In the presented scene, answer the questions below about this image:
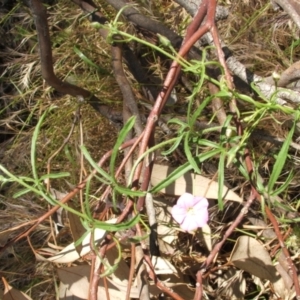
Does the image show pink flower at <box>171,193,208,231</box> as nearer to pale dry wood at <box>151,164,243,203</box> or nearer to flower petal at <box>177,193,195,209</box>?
flower petal at <box>177,193,195,209</box>

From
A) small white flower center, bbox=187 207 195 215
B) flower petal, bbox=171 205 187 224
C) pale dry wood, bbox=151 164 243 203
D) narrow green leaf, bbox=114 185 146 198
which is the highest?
narrow green leaf, bbox=114 185 146 198

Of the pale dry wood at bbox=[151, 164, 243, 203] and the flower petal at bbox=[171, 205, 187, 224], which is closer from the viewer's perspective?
the flower petal at bbox=[171, 205, 187, 224]

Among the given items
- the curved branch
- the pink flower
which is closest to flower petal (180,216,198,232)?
the pink flower

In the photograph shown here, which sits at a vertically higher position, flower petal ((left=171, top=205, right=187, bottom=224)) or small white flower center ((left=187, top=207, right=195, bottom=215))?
small white flower center ((left=187, top=207, right=195, bottom=215))

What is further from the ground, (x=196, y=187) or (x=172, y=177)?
(x=172, y=177)

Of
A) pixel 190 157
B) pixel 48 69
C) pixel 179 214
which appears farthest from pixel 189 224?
pixel 48 69

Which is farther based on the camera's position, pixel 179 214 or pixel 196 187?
pixel 196 187

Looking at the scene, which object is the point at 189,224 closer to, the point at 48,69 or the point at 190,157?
the point at 190,157

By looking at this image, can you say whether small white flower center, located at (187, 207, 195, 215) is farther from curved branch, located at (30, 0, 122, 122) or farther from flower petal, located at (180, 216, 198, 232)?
curved branch, located at (30, 0, 122, 122)

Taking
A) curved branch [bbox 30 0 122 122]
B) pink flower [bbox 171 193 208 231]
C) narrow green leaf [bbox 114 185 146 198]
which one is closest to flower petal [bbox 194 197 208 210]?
pink flower [bbox 171 193 208 231]

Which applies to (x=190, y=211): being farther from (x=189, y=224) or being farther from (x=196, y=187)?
(x=196, y=187)

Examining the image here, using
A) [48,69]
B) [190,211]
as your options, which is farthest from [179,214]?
[48,69]
